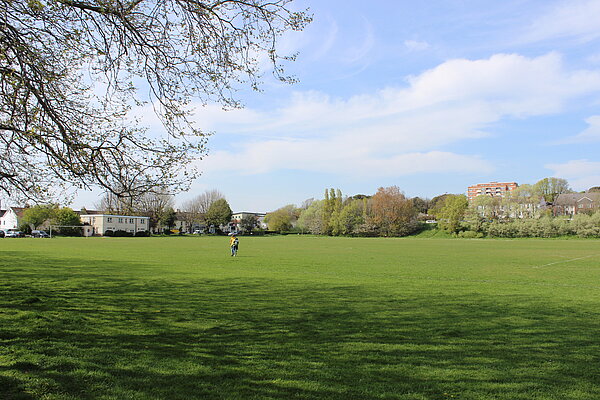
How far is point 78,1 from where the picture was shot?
26.1 ft

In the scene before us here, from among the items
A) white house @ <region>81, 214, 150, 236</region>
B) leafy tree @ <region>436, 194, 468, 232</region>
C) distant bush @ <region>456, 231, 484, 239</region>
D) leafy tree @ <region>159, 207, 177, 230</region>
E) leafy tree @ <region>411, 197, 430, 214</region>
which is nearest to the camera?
distant bush @ <region>456, 231, 484, 239</region>

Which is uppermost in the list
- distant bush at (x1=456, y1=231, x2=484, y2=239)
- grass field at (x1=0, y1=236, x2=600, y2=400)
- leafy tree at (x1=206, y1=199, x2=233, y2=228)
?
leafy tree at (x1=206, y1=199, x2=233, y2=228)

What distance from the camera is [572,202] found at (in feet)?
375

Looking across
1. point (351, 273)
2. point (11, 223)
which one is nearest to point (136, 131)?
point (351, 273)

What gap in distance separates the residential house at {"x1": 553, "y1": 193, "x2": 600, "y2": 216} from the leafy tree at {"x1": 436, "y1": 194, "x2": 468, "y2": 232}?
30.1m

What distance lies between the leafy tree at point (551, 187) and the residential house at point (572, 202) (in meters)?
3.33

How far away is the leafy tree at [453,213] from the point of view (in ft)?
311

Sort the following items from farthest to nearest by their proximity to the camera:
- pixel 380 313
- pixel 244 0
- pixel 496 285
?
pixel 496 285 → pixel 380 313 → pixel 244 0

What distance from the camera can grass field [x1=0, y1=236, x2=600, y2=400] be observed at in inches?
217

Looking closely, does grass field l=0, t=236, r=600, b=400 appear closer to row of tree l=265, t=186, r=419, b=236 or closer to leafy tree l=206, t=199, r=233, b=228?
row of tree l=265, t=186, r=419, b=236

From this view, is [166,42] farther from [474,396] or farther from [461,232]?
[461,232]

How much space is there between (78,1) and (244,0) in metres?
3.09

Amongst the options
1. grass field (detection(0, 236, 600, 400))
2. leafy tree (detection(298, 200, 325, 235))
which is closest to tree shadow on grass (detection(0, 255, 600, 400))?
grass field (detection(0, 236, 600, 400))

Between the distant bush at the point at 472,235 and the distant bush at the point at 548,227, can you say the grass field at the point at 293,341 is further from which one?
the distant bush at the point at 472,235
